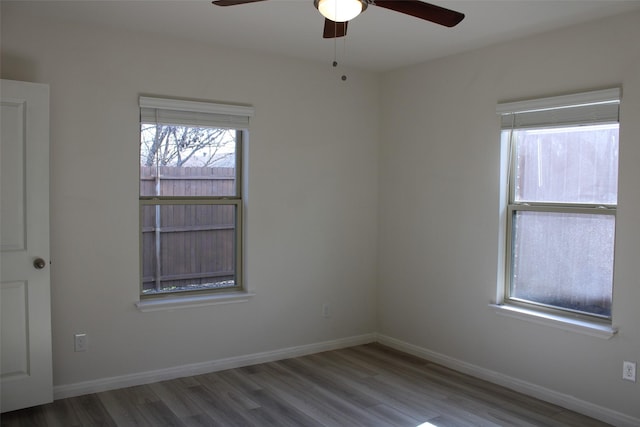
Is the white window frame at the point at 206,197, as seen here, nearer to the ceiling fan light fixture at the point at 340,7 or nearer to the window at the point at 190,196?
the window at the point at 190,196

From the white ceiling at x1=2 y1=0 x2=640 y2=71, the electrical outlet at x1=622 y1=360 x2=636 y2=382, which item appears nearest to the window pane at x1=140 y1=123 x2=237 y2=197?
the white ceiling at x1=2 y1=0 x2=640 y2=71

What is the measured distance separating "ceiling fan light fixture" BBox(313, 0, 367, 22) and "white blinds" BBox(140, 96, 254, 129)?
1.92 m

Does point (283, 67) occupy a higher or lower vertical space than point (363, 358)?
higher

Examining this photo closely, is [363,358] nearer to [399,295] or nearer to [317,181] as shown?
[399,295]

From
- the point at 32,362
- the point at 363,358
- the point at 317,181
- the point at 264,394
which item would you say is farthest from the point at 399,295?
the point at 32,362

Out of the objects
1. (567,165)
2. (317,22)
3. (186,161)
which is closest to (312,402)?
(186,161)

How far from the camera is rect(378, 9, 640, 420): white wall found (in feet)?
10.3

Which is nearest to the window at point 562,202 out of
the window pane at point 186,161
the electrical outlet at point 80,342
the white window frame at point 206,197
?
the white window frame at point 206,197

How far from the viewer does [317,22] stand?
339cm

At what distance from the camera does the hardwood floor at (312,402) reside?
319cm

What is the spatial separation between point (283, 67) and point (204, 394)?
8.40ft

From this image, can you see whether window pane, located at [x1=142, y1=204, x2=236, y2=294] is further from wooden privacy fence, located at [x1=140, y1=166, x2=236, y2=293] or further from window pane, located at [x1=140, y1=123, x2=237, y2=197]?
window pane, located at [x1=140, y1=123, x2=237, y2=197]

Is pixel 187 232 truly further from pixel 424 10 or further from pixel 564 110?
pixel 564 110

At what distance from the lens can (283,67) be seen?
14.1 feet
